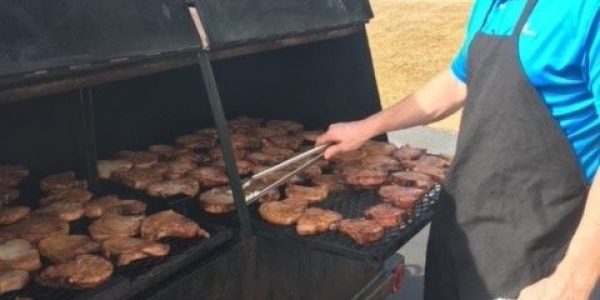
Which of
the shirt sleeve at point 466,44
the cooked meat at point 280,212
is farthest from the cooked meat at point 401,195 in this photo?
the shirt sleeve at point 466,44

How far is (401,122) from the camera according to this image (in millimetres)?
2992

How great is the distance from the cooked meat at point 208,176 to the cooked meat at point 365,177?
2.27ft

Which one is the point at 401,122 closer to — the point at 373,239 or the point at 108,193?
the point at 373,239

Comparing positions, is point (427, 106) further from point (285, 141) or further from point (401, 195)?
point (285, 141)

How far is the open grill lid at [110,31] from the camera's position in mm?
1875

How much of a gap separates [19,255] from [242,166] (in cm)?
145

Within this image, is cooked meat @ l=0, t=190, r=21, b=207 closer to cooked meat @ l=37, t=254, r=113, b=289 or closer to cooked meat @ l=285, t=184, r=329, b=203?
cooked meat @ l=37, t=254, r=113, b=289

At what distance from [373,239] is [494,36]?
0.98 metres

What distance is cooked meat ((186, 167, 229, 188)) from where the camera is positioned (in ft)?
10.7

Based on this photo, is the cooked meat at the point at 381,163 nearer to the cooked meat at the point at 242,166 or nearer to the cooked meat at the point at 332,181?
the cooked meat at the point at 332,181

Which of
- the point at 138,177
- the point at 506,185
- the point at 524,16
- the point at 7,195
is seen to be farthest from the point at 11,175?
the point at 524,16

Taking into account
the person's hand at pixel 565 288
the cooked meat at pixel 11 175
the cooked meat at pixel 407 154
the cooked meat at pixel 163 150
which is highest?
the cooked meat at pixel 11 175

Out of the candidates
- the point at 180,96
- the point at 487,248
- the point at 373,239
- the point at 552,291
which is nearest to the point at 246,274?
the point at 373,239

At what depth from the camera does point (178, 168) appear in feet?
11.1
